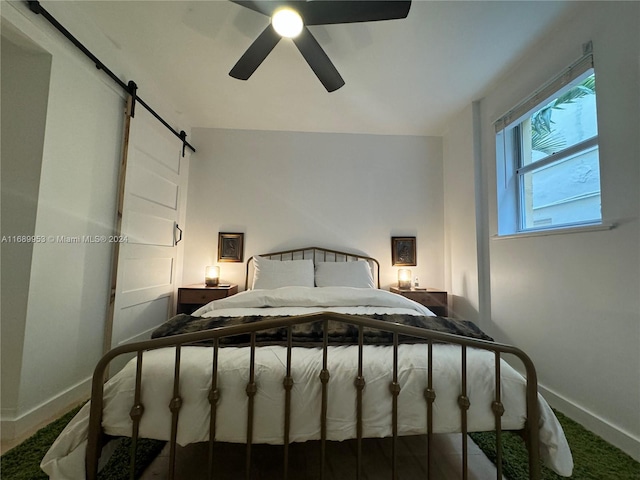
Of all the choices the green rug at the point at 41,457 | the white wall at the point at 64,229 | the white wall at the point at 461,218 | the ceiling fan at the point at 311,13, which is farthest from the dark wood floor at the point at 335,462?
the ceiling fan at the point at 311,13

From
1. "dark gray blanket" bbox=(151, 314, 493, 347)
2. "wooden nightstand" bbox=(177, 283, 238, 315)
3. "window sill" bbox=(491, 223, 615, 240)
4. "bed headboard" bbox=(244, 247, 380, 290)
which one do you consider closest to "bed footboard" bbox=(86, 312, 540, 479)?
"dark gray blanket" bbox=(151, 314, 493, 347)

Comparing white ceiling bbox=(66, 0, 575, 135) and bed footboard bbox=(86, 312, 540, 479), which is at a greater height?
white ceiling bbox=(66, 0, 575, 135)

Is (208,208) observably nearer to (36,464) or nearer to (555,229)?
(36,464)

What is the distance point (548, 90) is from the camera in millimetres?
1966

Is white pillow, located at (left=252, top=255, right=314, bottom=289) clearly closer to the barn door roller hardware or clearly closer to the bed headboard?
the bed headboard

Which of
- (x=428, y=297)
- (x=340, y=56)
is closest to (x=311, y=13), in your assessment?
(x=340, y=56)

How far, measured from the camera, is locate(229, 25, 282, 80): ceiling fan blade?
65.0 inches

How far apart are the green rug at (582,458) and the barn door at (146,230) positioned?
271 cm

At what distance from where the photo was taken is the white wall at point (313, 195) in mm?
3262

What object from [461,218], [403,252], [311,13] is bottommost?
[403,252]

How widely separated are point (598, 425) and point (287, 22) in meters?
3.04

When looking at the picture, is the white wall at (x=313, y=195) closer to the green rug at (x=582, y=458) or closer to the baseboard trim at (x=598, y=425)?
the baseboard trim at (x=598, y=425)

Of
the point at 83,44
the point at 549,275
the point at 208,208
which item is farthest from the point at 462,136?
the point at 83,44

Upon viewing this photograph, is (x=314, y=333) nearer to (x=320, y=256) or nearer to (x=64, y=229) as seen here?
(x=64, y=229)
